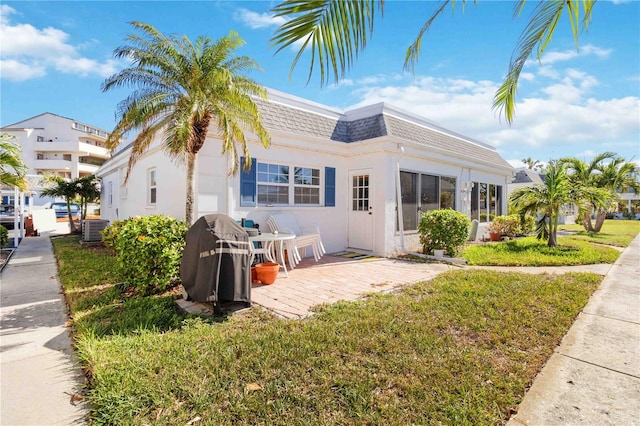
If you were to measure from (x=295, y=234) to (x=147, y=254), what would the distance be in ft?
13.2

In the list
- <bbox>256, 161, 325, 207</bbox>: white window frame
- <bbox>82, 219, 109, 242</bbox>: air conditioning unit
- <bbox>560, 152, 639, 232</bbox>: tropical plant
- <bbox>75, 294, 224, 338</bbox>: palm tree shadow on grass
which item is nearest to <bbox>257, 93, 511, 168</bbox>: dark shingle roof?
<bbox>256, 161, 325, 207</bbox>: white window frame

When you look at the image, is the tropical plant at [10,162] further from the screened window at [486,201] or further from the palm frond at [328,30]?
the screened window at [486,201]

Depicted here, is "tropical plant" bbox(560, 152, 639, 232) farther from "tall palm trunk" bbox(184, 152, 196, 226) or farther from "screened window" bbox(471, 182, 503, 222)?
"tall palm trunk" bbox(184, 152, 196, 226)

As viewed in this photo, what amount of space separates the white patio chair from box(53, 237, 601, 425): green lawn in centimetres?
292

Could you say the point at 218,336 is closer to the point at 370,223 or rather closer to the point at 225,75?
the point at 225,75

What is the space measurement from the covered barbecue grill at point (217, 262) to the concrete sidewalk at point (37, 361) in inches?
62.9

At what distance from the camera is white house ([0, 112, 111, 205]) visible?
43.7 metres

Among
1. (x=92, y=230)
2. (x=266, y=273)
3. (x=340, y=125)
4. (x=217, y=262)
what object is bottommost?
(x=266, y=273)

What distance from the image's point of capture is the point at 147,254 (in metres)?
5.50

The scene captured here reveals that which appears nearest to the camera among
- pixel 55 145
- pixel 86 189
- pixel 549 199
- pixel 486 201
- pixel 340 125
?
pixel 549 199

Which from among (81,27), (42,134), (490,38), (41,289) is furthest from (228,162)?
(42,134)

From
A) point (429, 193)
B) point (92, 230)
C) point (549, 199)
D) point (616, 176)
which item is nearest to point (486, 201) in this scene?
point (549, 199)

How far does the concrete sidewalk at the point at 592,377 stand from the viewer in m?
2.54

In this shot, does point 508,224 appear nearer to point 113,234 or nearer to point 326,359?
point 326,359
